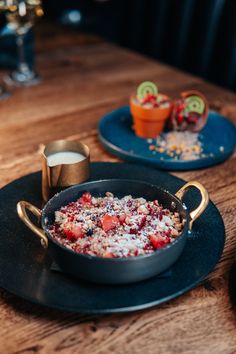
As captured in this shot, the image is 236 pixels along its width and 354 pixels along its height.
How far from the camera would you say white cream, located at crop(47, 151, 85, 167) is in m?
1.14

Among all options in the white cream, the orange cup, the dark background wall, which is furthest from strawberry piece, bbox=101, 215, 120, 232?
the dark background wall

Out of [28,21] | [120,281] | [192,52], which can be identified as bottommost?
[192,52]

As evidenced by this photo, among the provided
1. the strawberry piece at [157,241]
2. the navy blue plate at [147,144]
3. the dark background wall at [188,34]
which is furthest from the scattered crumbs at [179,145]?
the dark background wall at [188,34]

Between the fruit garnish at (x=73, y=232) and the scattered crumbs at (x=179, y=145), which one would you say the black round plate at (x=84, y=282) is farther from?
the scattered crumbs at (x=179, y=145)

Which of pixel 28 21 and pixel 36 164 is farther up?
pixel 28 21

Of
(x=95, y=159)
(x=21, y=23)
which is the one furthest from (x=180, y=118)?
(x=21, y=23)

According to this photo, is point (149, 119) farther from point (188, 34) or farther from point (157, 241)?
point (188, 34)

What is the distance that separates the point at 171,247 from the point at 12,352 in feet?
1.00

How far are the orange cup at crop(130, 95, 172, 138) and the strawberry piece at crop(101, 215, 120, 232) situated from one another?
21.8 inches

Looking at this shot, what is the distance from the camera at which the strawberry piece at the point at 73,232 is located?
34.0 inches

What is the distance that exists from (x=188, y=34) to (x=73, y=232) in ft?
6.23

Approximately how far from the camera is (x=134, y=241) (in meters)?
0.84

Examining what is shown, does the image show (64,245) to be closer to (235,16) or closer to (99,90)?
(99,90)

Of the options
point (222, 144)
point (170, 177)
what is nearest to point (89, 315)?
point (170, 177)
